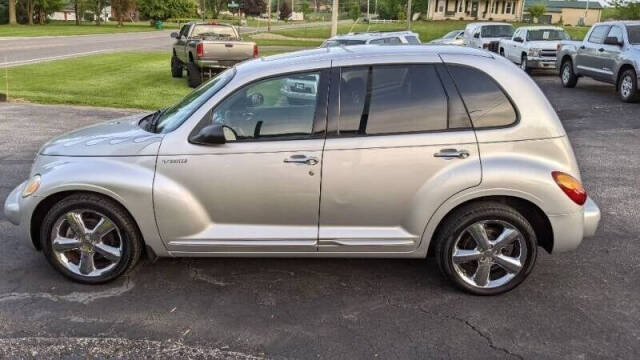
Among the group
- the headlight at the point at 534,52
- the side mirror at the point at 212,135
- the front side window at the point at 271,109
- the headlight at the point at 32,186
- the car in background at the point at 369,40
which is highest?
the car in background at the point at 369,40

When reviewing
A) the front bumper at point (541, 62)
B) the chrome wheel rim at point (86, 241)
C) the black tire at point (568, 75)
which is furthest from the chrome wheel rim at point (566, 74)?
the chrome wheel rim at point (86, 241)

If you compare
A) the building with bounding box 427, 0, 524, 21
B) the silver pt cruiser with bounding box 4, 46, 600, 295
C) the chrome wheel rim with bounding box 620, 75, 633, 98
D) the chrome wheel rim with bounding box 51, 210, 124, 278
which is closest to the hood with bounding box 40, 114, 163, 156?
the silver pt cruiser with bounding box 4, 46, 600, 295

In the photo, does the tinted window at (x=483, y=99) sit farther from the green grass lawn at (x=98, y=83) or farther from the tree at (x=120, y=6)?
the tree at (x=120, y=6)

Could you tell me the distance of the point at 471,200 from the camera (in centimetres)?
410

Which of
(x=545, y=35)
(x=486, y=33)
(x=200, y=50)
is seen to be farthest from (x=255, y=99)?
(x=486, y=33)

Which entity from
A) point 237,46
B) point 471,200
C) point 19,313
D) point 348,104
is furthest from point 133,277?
point 237,46

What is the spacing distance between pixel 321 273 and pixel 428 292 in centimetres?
84

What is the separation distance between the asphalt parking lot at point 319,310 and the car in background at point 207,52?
1160 centimetres

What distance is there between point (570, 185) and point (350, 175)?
1523 millimetres

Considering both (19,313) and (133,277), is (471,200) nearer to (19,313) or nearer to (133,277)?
(133,277)

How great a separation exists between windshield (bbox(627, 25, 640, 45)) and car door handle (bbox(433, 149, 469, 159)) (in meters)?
12.1

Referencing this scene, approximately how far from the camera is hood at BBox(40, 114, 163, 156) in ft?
13.7

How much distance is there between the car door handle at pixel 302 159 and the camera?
4.01 metres

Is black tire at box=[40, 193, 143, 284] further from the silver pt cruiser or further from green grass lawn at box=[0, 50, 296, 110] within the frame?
green grass lawn at box=[0, 50, 296, 110]
